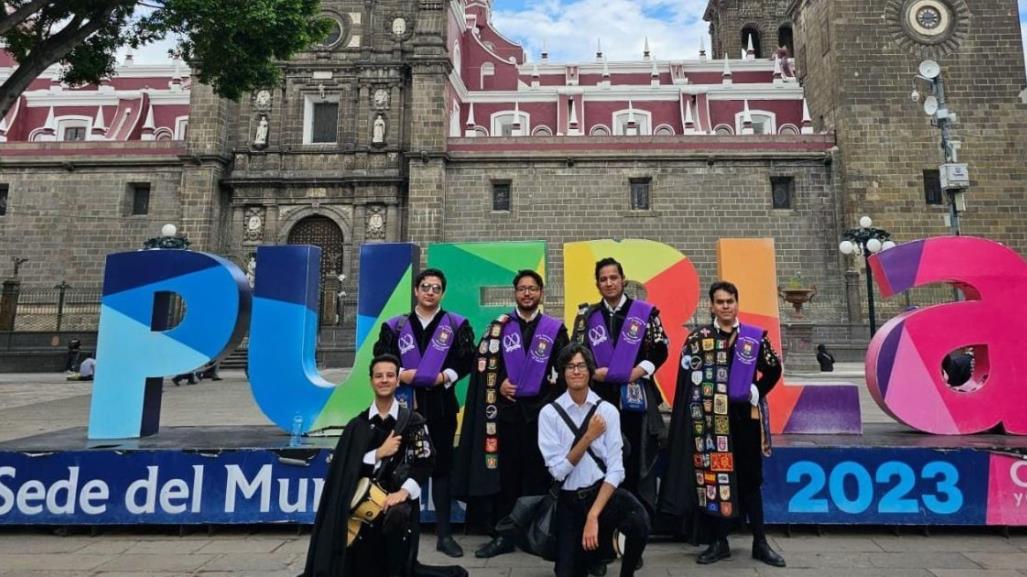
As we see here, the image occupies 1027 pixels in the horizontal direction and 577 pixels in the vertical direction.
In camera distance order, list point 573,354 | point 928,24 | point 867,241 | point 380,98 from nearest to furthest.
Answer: point 573,354 < point 867,241 < point 928,24 < point 380,98

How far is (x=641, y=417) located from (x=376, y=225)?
1862 centimetres

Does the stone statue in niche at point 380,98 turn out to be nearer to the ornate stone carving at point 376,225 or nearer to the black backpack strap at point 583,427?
the ornate stone carving at point 376,225

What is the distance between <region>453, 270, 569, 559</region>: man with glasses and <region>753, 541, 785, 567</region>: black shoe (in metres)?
1.39

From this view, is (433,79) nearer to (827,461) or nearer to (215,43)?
(215,43)

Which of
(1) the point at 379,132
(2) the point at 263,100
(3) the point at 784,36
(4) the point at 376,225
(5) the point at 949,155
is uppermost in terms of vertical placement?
(3) the point at 784,36

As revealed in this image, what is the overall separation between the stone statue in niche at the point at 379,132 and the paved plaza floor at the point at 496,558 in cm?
1887

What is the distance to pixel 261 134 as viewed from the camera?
71.6 feet

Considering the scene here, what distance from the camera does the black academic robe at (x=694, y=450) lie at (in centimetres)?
388

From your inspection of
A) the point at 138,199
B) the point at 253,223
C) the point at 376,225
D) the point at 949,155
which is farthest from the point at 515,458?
the point at 138,199

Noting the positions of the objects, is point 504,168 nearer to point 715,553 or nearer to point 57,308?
point 57,308

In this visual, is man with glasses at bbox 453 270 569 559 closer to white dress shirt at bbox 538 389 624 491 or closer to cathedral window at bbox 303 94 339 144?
white dress shirt at bbox 538 389 624 491

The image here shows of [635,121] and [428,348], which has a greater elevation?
[635,121]

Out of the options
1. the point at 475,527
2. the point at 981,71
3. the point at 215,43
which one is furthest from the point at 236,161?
the point at 981,71

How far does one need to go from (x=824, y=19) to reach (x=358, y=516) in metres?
25.2
